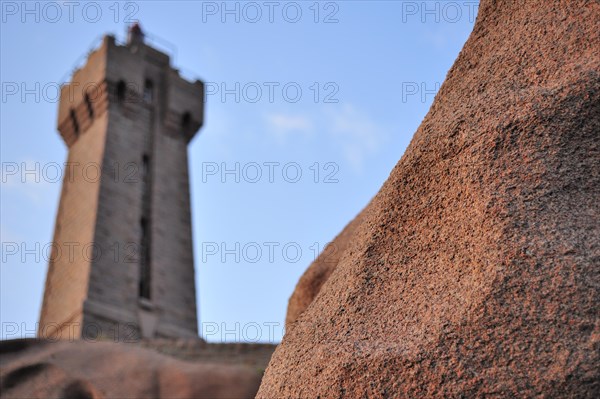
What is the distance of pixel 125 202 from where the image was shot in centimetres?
2269

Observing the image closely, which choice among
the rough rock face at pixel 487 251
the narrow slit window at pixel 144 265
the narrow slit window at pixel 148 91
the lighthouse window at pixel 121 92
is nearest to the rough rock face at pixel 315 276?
the rough rock face at pixel 487 251

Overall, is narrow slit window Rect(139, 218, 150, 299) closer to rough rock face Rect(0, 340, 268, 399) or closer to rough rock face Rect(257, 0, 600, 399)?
rough rock face Rect(0, 340, 268, 399)

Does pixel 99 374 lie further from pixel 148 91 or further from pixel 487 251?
pixel 148 91

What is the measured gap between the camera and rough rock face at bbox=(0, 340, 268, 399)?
3.74 meters

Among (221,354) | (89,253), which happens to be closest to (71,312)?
(89,253)

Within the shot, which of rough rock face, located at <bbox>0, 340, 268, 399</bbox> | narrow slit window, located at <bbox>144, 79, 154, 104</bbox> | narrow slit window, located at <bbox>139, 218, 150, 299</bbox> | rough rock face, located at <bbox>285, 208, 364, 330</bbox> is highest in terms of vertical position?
narrow slit window, located at <bbox>144, 79, 154, 104</bbox>

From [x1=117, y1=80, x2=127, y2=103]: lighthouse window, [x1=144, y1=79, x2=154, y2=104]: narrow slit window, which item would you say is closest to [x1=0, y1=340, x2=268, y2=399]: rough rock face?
[x1=117, y1=80, x2=127, y2=103]: lighthouse window

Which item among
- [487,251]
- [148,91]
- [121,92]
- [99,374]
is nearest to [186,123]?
[148,91]

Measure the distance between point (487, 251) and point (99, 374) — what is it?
2417 mm

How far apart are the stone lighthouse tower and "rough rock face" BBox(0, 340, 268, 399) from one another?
15550 mm

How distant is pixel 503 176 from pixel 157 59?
81.2 feet

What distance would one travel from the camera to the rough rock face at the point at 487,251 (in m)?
1.75

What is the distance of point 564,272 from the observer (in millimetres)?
1785

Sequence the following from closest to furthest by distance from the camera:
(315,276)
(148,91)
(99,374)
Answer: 1. (315,276)
2. (99,374)
3. (148,91)
